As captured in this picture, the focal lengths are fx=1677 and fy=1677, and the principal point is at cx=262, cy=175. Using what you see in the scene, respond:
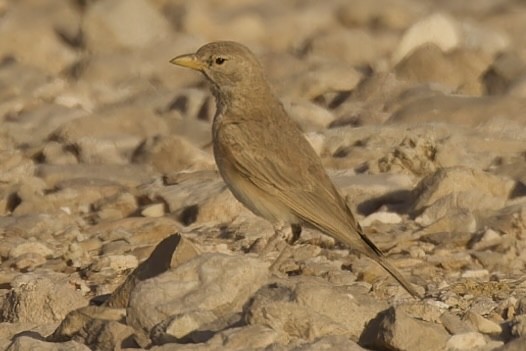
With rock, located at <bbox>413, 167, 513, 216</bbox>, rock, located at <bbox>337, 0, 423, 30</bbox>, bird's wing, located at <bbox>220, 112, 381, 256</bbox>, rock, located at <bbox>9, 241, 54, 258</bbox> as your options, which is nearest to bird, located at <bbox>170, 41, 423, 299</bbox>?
bird's wing, located at <bbox>220, 112, 381, 256</bbox>

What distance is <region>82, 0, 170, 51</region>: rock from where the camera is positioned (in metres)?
12.5

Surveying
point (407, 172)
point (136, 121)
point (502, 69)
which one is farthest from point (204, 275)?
point (502, 69)

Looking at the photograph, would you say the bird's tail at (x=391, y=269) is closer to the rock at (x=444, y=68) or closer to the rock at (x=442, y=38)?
the rock at (x=444, y=68)

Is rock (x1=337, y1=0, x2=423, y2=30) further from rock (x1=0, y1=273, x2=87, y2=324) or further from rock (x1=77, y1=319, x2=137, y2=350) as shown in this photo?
rock (x1=77, y1=319, x2=137, y2=350)

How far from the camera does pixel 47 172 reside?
374 inches

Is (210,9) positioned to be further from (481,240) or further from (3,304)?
(3,304)

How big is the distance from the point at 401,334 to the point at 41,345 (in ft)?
4.13

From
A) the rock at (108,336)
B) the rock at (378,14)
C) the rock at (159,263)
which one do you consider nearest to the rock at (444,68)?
the rock at (378,14)

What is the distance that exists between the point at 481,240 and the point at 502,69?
3.67m

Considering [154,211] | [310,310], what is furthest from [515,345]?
[154,211]

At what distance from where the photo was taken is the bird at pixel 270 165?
295 inches

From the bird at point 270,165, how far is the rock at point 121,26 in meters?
4.43

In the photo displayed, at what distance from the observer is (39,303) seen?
6664 millimetres

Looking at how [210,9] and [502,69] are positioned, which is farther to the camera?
[210,9]
